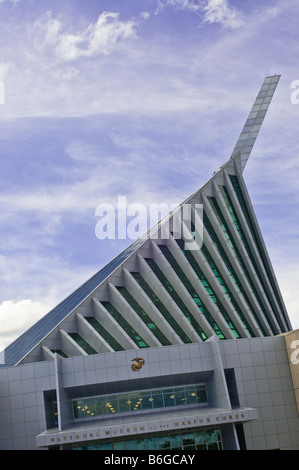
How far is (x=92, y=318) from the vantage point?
47.2 meters

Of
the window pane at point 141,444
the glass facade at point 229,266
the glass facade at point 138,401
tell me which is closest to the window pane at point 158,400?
the glass facade at point 138,401

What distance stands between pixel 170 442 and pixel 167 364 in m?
5.50

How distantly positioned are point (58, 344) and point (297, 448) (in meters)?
20.3

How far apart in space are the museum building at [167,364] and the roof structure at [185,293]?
12 centimetres

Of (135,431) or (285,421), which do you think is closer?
(135,431)

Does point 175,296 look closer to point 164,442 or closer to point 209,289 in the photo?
point 209,289

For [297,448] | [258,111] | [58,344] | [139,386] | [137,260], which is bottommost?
[297,448]

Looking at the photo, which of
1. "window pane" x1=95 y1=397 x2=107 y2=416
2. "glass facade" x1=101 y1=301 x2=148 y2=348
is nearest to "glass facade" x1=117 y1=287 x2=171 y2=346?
"glass facade" x1=101 y1=301 x2=148 y2=348

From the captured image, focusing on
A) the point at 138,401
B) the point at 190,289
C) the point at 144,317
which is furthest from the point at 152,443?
the point at 190,289

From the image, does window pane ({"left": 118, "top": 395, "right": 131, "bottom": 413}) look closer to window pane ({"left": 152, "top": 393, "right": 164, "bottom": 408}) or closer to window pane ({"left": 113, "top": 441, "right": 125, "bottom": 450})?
window pane ({"left": 152, "top": 393, "right": 164, "bottom": 408})

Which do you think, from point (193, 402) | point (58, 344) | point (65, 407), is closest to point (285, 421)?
point (193, 402)

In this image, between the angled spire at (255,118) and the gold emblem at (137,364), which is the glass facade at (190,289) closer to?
the gold emblem at (137,364)

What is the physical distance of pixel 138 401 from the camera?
41.8m
